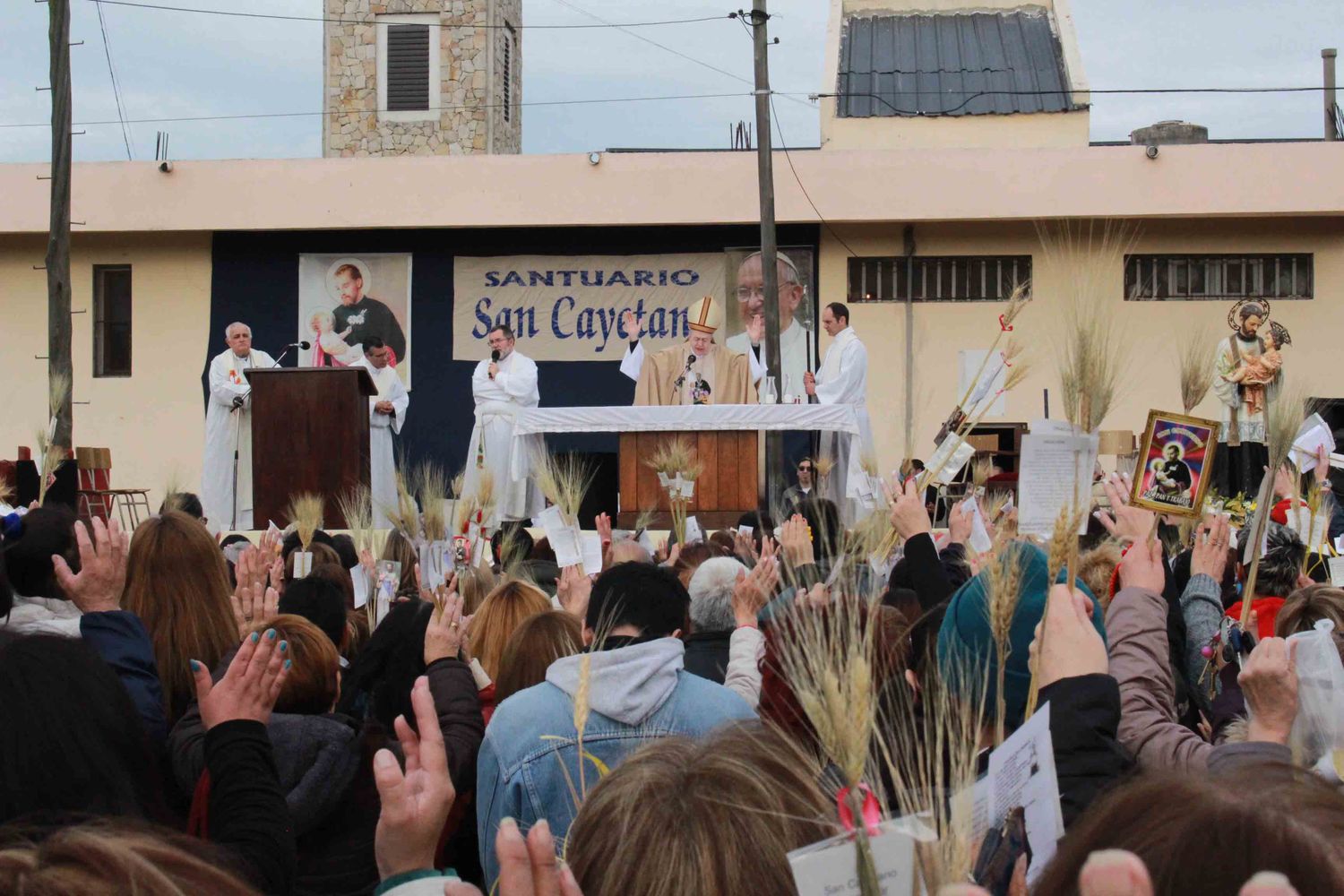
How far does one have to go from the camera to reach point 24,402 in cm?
2077

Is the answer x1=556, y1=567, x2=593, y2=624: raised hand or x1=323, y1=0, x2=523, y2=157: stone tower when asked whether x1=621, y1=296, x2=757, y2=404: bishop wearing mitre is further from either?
x1=323, y1=0, x2=523, y2=157: stone tower

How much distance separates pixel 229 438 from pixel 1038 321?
10.1m

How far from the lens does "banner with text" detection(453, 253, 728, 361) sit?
20.1 m

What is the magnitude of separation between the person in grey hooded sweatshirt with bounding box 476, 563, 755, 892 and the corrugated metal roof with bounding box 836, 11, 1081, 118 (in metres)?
18.3

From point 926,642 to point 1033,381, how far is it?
662 inches

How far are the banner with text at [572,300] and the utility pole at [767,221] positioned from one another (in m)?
2.70

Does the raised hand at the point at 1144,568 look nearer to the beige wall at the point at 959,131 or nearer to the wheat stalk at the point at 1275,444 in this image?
the wheat stalk at the point at 1275,444

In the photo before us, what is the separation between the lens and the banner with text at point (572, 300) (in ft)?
65.9

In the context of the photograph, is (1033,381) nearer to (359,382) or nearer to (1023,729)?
(359,382)

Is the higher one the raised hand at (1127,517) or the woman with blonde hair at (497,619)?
the raised hand at (1127,517)

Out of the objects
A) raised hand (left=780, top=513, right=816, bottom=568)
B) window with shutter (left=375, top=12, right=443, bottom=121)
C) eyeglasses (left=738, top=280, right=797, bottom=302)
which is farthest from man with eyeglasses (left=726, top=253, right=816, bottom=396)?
window with shutter (left=375, top=12, right=443, bottom=121)

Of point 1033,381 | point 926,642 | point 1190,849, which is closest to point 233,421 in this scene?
point 1033,381

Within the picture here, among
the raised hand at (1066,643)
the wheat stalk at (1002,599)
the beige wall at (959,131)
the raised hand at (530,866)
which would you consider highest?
the beige wall at (959,131)

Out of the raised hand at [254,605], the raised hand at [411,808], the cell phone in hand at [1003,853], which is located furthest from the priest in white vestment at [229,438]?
the cell phone in hand at [1003,853]
